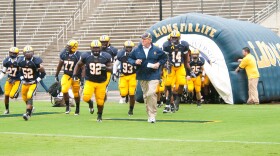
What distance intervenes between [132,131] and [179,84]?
5961 millimetres

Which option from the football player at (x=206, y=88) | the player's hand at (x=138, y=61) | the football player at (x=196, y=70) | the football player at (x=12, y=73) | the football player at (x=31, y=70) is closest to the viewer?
the player's hand at (x=138, y=61)

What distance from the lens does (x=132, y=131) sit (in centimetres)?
1591

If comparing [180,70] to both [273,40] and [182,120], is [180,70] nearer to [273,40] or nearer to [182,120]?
[182,120]

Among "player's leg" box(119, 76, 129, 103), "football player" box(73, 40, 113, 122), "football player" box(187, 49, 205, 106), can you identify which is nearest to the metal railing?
"football player" box(187, 49, 205, 106)

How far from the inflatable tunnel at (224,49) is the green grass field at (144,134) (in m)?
4.74

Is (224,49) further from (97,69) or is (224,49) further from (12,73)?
(97,69)

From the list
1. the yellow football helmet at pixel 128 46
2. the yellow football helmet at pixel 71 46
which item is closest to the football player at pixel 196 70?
the yellow football helmet at pixel 128 46

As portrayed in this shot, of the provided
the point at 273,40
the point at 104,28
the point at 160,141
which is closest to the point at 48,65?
the point at 104,28

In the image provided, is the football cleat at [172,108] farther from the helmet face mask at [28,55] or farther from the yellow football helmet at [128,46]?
the helmet face mask at [28,55]

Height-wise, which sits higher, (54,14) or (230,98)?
(54,14)

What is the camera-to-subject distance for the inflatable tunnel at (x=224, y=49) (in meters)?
26.5

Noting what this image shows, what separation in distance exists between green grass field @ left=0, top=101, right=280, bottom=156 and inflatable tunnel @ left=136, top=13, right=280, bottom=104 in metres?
4.74

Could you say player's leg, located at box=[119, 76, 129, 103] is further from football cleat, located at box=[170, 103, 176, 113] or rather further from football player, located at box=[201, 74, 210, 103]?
football player, located at box=[201, 74, 210, 103]

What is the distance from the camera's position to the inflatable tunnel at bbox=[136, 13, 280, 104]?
87.0 feet
